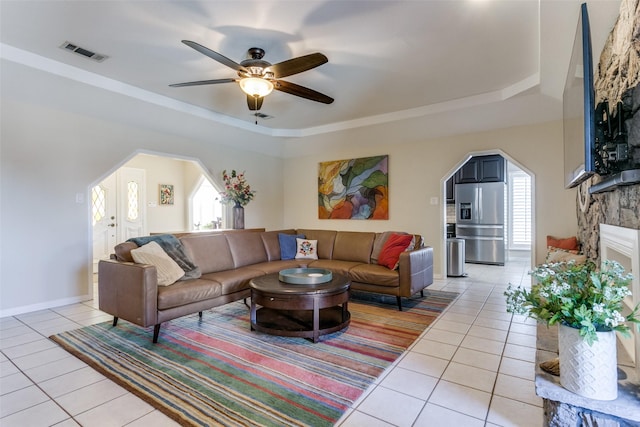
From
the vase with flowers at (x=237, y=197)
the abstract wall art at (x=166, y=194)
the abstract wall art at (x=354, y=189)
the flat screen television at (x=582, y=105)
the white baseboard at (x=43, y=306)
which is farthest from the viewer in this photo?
Result: the abstract wall art at (x=166, y=194)

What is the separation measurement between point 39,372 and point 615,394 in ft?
11.1

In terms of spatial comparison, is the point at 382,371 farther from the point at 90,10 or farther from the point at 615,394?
the point at 90,10

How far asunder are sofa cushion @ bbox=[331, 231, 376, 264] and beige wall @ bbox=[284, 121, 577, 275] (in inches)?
56.1

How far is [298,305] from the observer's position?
280 cm

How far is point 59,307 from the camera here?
12.8 feet

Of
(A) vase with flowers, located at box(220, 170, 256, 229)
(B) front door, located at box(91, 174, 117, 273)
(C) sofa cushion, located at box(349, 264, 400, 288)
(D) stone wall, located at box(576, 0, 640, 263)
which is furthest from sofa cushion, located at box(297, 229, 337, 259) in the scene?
(B) front door, located at box(91, 174, 117, 273)

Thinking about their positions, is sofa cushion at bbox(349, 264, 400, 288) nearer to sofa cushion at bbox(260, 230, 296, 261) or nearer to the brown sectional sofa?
the brown sectional sofa

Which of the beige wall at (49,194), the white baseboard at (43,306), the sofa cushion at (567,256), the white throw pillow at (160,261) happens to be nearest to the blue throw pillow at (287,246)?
the white throw pillow at (160,261)

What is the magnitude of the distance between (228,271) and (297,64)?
2441mm

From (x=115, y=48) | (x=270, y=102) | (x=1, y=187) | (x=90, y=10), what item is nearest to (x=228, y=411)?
(x=90, y=10)

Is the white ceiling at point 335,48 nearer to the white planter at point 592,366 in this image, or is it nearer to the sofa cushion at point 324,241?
the white planter at point 592,366

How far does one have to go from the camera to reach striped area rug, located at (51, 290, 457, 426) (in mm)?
1863

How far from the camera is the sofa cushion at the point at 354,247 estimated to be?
4492 mm

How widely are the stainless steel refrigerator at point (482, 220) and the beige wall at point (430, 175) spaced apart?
2062 millimetres
